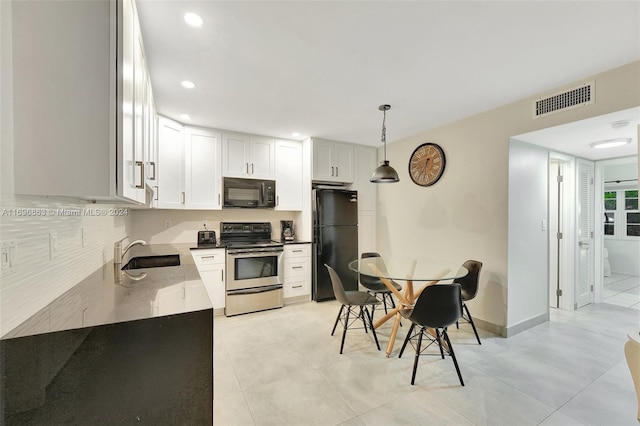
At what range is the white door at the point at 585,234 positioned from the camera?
3.75 metres

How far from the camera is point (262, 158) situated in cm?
400

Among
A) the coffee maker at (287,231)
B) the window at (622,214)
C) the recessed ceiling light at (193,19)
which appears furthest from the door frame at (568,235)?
the recessed ceiling light at (193,19)

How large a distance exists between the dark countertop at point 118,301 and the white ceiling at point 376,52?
5.18ft

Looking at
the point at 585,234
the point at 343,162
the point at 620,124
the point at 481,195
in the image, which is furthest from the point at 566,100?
the point at 343,162

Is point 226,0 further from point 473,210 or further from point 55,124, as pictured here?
point 473,210

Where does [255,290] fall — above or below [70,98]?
below

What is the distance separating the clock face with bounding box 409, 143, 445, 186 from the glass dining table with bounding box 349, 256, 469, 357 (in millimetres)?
1140

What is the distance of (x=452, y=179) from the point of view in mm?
3391

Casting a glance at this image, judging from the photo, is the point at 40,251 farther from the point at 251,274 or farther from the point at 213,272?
the point at 251,274

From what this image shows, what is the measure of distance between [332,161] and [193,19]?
2.82 m

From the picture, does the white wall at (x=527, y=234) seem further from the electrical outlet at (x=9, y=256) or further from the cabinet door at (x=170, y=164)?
the cabinet door at (x=170, y=164)

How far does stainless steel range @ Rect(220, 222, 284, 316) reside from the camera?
3.49m

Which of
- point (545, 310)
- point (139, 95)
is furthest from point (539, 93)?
point (139, 95)

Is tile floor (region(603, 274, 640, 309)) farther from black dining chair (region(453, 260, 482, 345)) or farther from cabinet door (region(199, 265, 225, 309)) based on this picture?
cabinet door (region(199, 265, 225, 309))
